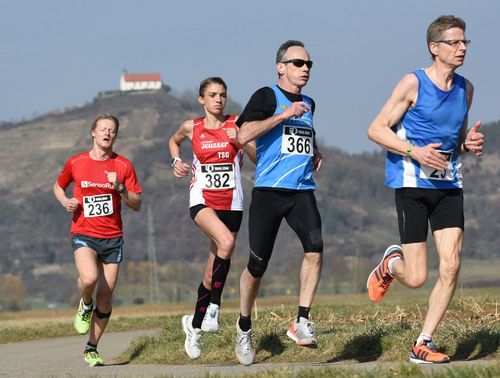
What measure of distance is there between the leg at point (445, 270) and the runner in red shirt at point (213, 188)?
113 inches

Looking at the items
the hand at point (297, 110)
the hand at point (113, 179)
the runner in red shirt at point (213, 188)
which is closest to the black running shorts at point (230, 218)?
the runner in red shirt at point (213, 188)

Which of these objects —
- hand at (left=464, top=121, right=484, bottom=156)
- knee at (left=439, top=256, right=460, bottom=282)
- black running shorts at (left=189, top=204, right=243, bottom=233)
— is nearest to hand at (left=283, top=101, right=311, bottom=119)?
hand at (left=464, top=121, right=484, bottom=156)

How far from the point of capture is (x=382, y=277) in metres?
11.5

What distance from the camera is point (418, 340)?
10.2 meters

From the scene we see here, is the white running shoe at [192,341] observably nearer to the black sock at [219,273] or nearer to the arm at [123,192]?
the black sock at [219,273]

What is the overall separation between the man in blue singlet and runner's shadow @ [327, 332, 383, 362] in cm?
75

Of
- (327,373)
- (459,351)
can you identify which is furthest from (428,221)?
(327,373)

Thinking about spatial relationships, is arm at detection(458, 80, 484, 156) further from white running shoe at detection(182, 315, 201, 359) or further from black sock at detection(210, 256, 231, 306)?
white running shoe at detection(182, 315, 201, 359)

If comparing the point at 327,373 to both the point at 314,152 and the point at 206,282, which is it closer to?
the point at 314,152

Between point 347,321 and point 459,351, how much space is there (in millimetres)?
4781

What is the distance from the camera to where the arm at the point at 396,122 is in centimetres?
998

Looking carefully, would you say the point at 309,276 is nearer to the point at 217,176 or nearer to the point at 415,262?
the point at 415,262

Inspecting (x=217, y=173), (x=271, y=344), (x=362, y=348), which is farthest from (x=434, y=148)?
(x=217, y=173)

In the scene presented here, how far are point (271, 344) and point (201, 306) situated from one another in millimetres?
897
